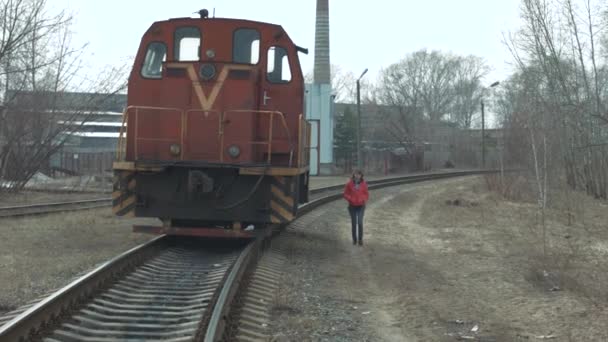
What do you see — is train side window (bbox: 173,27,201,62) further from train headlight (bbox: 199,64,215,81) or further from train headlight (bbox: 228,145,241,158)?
train headlight (bbox: 228,145,241,158)

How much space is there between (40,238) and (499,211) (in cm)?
1446

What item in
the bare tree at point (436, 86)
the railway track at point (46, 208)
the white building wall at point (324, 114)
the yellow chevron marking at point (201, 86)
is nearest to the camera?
the yellow chevron marking at point (201, 86)

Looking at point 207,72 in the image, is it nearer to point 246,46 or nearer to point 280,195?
point 246,46

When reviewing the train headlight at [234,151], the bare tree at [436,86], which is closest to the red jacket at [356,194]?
the train headlight at [234,151]

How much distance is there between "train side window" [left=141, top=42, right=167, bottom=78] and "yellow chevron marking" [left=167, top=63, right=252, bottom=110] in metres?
0.27

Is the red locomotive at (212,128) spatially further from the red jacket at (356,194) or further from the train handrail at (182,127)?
the red jacket at (356,194)

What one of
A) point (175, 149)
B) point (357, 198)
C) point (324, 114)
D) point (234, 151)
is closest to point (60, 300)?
point (175, 149)

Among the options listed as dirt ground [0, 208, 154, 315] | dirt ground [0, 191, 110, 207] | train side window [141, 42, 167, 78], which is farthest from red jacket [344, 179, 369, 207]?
dirt ground [0, 191, 110, 207]

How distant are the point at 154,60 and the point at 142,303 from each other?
16.6 ft

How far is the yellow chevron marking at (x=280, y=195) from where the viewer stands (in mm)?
9805

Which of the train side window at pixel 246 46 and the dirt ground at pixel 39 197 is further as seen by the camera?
the dirt ground at pixel 39 197

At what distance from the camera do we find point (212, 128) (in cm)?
998

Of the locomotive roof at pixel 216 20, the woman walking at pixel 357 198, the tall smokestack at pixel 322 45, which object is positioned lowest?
the woman walking at pixel 357 198

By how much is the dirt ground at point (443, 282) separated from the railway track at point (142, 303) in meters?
0.68
